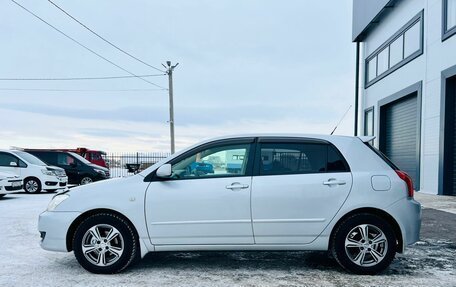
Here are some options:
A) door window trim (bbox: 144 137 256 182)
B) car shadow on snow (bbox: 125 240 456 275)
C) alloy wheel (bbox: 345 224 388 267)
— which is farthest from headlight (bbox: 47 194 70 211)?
alloy wheel (bbox: 345 224 388 267)

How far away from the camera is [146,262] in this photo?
4.79m

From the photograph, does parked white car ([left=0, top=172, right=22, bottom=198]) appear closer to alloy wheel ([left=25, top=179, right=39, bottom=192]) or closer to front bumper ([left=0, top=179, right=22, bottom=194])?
front bumper ([left=0, top=179, right=22, bottom=194])

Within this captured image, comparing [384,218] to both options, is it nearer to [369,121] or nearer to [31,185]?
[31,185]

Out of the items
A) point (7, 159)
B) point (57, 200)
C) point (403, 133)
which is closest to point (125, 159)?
point (7, 159)

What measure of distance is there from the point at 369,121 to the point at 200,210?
19157 mm

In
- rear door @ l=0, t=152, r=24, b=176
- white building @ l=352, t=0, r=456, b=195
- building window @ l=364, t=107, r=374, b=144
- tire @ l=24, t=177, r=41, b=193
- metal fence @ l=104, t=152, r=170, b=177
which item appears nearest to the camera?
white building @ l=352, t=0, r=456, b=195

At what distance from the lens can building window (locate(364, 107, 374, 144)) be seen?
2069 centimetres

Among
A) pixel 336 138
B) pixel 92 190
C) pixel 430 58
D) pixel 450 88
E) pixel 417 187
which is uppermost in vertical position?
pixel 430 58

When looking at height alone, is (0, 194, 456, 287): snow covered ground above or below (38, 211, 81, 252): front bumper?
below

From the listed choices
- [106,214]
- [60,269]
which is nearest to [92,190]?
[106,214]

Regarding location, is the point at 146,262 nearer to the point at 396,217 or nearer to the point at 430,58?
the point at 396,217

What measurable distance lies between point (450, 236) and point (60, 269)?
616 cm

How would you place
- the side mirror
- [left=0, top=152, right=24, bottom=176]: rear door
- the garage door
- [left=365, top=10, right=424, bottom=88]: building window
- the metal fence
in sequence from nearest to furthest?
1. the side mirror
2. [left=0, top=152, right=24, bottom=176]: rear door
3. [left=365, top=10, right=424, bottom=88]: building window
4. the garage door
5. the metal fence

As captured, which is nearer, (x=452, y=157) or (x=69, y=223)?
(x=69, y=223)
